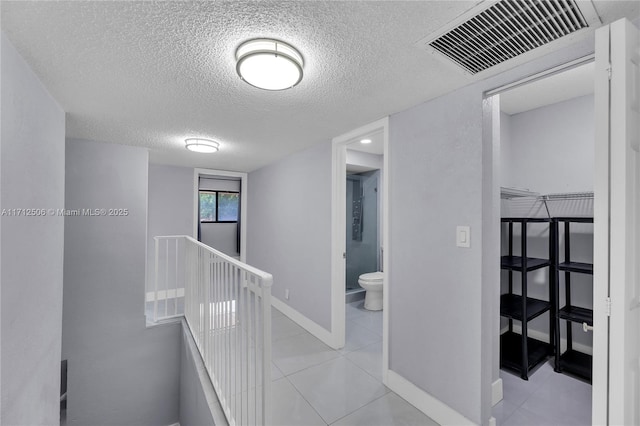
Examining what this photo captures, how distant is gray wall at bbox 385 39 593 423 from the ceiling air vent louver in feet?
0.61

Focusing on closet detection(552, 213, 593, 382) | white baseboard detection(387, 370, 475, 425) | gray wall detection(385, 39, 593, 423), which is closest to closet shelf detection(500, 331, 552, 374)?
closet detection(552, 213, 593, 382)

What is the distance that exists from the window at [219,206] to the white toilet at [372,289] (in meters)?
2.97

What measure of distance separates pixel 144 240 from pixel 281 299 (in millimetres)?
1892

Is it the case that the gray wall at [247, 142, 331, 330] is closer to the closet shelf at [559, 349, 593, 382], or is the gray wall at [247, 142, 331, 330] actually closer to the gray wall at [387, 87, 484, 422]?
the gray wall at [387, 87, 484, 422]

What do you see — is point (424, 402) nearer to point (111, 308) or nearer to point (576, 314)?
point (576, 314)

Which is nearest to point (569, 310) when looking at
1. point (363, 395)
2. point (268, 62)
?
point (363, 395)

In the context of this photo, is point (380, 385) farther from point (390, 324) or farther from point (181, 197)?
point (181, 197)

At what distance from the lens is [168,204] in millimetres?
4367

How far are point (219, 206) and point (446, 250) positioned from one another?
178 inches

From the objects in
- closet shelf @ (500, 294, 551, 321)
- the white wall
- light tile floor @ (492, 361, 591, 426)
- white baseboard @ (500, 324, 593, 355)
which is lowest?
light tile floor @ (492, 361, 591, 426)

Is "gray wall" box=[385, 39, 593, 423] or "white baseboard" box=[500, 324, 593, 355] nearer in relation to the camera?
"gray wall" box=[385, 39, 593, 423]

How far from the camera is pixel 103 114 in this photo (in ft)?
7.20

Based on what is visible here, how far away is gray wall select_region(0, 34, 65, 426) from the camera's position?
4.15 ft

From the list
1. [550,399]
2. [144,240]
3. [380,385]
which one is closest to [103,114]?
[144,240]
